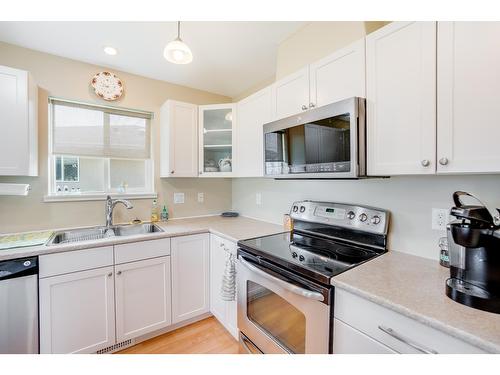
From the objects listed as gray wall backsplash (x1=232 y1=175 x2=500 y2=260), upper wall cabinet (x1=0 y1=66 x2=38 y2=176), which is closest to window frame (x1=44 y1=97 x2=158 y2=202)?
upper wall cabinet (x1=0 y1=66 x2=38 y2=176)

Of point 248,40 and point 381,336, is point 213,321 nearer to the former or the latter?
point 381,336

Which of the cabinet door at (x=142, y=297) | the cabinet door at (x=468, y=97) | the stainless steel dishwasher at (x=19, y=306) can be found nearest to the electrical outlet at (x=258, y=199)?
the cabinet door at (x=142, y=297)

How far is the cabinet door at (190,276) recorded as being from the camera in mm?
1923

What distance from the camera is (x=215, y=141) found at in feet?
8.00

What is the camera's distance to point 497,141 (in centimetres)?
84

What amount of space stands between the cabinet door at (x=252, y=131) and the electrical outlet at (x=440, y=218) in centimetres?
Answer: 116

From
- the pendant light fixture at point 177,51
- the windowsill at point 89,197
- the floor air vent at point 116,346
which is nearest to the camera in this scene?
the pendant light fixture at point 177,51

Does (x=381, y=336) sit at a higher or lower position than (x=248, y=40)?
lower

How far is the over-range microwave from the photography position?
121cm

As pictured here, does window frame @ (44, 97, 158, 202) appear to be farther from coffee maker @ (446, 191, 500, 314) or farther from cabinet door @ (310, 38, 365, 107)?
coffee maker @ (446, 191, 500, 314)

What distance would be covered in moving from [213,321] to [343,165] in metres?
1.78

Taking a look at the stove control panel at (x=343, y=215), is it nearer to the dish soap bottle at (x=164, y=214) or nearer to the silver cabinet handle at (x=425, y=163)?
the silver cabinet handle at (x=425, y=163)

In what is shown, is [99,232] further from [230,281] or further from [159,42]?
[159,42]
